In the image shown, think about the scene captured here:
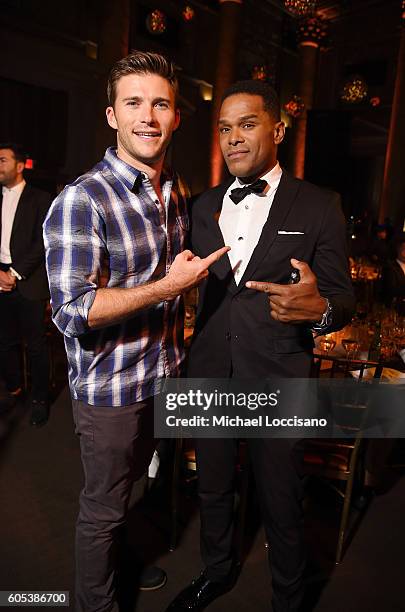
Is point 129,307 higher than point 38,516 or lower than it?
higher

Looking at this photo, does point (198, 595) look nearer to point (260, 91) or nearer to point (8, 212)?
point (260, 91)

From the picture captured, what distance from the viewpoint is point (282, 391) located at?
1714 mm

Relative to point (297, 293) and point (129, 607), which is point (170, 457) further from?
point (297, 293)

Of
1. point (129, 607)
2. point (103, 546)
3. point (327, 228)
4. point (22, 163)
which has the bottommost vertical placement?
point (129, 607)

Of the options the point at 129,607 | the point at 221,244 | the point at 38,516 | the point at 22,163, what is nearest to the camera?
the point at 221,244

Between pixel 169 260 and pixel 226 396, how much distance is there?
57 centimetres

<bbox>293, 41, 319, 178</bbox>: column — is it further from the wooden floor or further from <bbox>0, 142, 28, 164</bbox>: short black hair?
the wooden floor

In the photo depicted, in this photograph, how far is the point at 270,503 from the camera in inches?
67.1

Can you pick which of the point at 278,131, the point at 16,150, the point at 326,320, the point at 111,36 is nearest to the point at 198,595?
the point at 326,320

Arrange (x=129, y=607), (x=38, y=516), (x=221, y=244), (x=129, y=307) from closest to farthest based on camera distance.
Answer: (x=129, y=307) < (x=221, y=244) < (x=129, y=607) < (x=38, y=516)

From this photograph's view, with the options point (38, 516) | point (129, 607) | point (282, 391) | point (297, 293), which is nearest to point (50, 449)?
point (38, 516)

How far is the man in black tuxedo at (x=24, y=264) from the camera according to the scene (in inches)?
134

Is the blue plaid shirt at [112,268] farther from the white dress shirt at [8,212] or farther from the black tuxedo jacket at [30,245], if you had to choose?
the white dress shirt at [8,212]

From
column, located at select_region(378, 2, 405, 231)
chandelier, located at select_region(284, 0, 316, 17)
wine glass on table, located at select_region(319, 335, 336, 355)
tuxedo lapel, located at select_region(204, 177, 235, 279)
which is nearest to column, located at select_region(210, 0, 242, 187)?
chandelier, located at select_region(284, 0, 316, 17)
